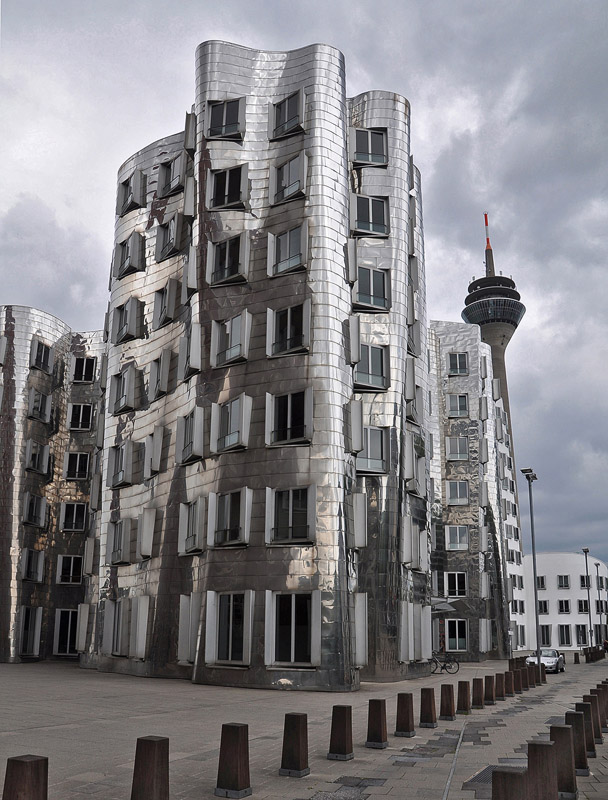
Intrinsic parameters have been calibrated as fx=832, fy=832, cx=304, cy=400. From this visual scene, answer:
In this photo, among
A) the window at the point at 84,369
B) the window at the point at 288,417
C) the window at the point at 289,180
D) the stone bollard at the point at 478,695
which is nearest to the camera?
the stone bollard at the point at 478,695

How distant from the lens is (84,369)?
53844 mm

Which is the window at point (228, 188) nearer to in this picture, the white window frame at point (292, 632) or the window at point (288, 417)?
the window at point (288, 417)

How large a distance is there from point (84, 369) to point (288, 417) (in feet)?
92.5

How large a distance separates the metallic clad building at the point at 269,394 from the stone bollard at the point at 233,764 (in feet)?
56.8

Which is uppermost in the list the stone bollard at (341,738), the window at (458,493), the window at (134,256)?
the window at (134,256)

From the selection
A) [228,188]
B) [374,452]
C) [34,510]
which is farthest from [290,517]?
[34,510]

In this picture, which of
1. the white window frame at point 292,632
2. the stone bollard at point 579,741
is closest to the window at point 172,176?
the white window frame at point 292,632

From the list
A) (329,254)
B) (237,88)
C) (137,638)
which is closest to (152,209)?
(237,88)

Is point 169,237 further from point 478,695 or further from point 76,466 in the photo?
point 478,695

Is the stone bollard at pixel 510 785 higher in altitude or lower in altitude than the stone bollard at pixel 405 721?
higher

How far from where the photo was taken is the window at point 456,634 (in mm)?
56156

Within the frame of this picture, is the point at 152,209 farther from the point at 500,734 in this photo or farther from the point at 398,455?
the point at 500,734

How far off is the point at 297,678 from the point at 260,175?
19.1 m

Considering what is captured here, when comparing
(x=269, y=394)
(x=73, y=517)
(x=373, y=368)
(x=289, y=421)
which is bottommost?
(x=73, y=517)
